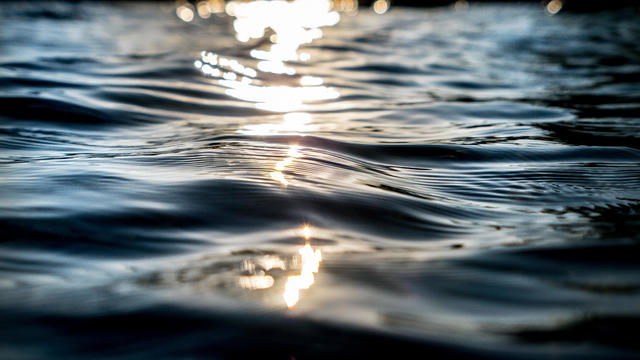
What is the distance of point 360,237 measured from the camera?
67.6 inches

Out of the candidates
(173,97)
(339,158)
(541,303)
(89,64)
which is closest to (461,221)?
(541,303)

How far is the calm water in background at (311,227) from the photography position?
1166mm

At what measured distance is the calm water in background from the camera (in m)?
1.17

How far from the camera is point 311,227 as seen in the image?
1.75 meters

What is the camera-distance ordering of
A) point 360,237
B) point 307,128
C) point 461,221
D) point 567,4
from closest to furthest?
point 360,237 → point 461,221 → point 307,128 → point 567,4

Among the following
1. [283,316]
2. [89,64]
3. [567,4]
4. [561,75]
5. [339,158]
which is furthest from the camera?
[567,4]

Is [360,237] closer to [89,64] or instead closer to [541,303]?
[541,303]

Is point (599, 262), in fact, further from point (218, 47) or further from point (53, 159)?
point (218, 47)

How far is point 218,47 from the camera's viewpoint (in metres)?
8.34

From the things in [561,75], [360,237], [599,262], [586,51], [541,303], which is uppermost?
[586,51]

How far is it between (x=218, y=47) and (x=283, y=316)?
24.7 feet

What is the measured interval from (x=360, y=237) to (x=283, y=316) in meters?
0.54

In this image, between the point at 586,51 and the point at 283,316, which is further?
the point at 586,51

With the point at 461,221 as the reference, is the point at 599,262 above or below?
below
